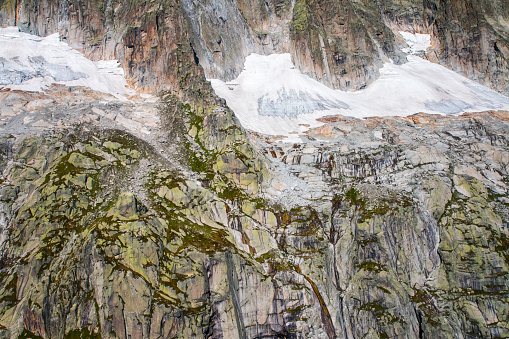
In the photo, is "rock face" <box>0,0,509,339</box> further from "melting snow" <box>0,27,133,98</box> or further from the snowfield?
the snowfield

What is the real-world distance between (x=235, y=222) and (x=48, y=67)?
154 feet

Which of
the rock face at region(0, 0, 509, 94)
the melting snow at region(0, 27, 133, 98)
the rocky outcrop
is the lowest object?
the rocky outcrop

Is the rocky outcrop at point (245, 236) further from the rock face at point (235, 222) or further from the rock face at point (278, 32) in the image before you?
the rock face at point (278, 32)

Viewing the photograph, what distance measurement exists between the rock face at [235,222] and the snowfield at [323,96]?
548 centimetres

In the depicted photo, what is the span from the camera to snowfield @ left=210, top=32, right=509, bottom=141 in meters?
72.2

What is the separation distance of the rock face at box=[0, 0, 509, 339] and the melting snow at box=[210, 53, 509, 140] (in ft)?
17.1

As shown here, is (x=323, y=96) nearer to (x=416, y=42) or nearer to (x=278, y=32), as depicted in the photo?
(x=278, y=32)

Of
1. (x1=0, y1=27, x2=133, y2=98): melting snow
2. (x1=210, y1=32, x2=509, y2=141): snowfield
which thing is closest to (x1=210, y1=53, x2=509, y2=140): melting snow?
(x1=210, y1=32, x2=509, y2=141): snowfield

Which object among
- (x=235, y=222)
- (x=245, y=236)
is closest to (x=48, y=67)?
(x=235, y=222)

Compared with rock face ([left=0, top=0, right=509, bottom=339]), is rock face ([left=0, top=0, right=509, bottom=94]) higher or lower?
higher

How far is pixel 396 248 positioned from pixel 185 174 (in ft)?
91.3

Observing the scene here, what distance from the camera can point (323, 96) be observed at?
79.3 meters

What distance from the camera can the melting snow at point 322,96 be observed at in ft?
237

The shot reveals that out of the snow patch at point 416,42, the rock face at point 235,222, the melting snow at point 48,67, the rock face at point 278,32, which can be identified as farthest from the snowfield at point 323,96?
the melting snow at point 48,67
